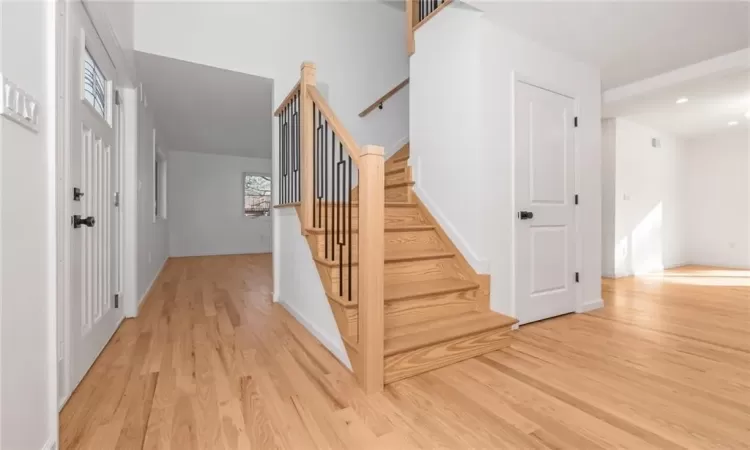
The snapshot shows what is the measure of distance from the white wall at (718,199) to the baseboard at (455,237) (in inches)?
237

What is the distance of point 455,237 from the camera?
100 inches

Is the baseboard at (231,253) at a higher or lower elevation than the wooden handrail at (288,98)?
lower

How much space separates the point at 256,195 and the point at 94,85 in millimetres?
6234

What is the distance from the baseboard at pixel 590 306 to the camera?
115 inches

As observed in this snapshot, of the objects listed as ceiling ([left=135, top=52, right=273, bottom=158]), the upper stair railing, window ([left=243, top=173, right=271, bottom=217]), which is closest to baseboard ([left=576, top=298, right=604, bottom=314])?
the upper stair railing

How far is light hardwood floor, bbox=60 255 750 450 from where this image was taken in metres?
1.26

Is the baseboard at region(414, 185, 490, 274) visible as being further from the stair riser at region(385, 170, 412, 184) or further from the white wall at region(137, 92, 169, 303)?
the white wall at region(137, 92, 169, 303)

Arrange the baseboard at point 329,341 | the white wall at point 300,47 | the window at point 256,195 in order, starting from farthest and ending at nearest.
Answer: the window at point 256,195 < the white wall at point 300,47 < the baseboard at point 329,341

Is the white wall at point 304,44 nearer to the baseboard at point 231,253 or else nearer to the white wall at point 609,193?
the white wall at point 609,193

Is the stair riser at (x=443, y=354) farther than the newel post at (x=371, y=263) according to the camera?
Yes

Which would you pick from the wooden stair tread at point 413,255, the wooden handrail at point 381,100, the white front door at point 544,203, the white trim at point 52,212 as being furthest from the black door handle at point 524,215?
the white trim at point 52,212

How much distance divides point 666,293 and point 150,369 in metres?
4.87

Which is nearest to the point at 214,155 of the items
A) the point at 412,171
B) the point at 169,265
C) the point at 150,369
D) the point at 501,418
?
the point at 169,265

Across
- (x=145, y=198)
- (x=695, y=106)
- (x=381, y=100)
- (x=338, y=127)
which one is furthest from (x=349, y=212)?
(x=695, y=106)
